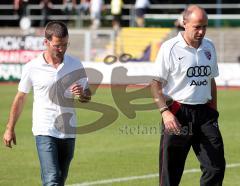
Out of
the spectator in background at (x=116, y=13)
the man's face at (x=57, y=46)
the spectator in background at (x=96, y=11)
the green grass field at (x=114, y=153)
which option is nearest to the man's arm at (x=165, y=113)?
the man's face at (x=57, y=46)

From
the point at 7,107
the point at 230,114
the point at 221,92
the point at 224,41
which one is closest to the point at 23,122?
the point at 7,107

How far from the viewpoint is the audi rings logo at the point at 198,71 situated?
8.96m

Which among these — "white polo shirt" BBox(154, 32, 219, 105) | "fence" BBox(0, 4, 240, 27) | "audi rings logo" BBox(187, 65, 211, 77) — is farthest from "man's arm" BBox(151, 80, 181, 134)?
"fence" BBox(0, 4, 240, 27)

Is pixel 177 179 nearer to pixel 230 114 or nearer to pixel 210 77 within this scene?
pixel 210 77

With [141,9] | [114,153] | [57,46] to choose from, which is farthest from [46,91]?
[141,9]

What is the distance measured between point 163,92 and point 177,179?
101 cm

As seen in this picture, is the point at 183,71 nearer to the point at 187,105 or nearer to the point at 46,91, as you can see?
the point at 187,105

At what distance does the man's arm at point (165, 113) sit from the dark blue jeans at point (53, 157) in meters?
1.04

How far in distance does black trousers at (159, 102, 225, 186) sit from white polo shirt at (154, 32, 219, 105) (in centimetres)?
12

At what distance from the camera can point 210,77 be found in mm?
9117

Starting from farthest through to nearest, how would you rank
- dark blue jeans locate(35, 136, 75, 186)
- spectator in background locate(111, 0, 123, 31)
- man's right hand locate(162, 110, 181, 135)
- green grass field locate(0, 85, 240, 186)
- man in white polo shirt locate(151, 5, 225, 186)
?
spectator in background locate(111, 0, 123, 31) < green grass field locate(0, 85, 240, 186) < man in white polo shirt locate(151, 5, 225, 186) < man's right hand locate(162, 110, 181, 135) < dark blue jeans locate(35, 136, 75, 186)

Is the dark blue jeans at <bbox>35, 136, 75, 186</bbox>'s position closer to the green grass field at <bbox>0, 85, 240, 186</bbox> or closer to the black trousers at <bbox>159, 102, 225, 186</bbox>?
the black trousers at <bbox>159, 102, 225, 186</bbox>

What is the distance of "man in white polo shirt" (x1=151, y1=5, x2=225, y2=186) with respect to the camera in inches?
351

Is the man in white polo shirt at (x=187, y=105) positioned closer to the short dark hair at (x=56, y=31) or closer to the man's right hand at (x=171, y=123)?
the man's right hand at (x=171, y=123)
